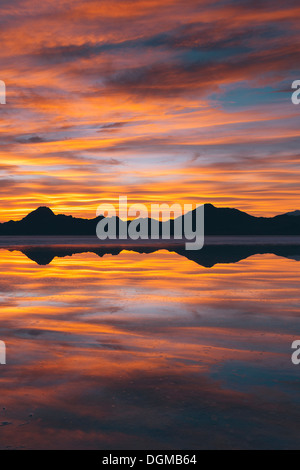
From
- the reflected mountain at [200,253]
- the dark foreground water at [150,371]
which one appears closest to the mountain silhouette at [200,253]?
the reflected mountain at [200,253]

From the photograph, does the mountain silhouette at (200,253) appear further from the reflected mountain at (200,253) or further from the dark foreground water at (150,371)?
the dark foreground water at (150,371)

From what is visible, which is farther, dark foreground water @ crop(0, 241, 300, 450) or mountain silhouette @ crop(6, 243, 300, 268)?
mountain silhouette @ crop(6, 243, 300, 268)

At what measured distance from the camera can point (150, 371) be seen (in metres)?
7.72

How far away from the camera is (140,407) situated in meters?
6.25

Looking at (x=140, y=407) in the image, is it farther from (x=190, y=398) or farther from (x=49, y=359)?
(x=49, y=359)

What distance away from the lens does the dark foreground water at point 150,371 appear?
556 cm

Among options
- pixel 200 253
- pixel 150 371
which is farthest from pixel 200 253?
pixel 150 371

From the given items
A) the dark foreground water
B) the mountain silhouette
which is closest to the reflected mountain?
the mountain silhouette

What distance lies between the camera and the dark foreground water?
5559mm

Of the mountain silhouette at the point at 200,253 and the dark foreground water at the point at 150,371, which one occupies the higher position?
the mountain silhouette at the point at 200,253

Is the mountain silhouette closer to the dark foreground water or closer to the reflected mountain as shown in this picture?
the reflected mountain

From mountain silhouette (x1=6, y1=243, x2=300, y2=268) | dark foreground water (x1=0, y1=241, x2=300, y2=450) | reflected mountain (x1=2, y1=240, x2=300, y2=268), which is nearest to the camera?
dark foreground water (x1=0, y1=241, x2=300, y2=450)

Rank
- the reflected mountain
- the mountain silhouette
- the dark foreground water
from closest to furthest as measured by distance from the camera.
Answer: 1. the dark foreground water
2. the mountain silhouette
3. the reflected mountain

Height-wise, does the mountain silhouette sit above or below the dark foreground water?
above
